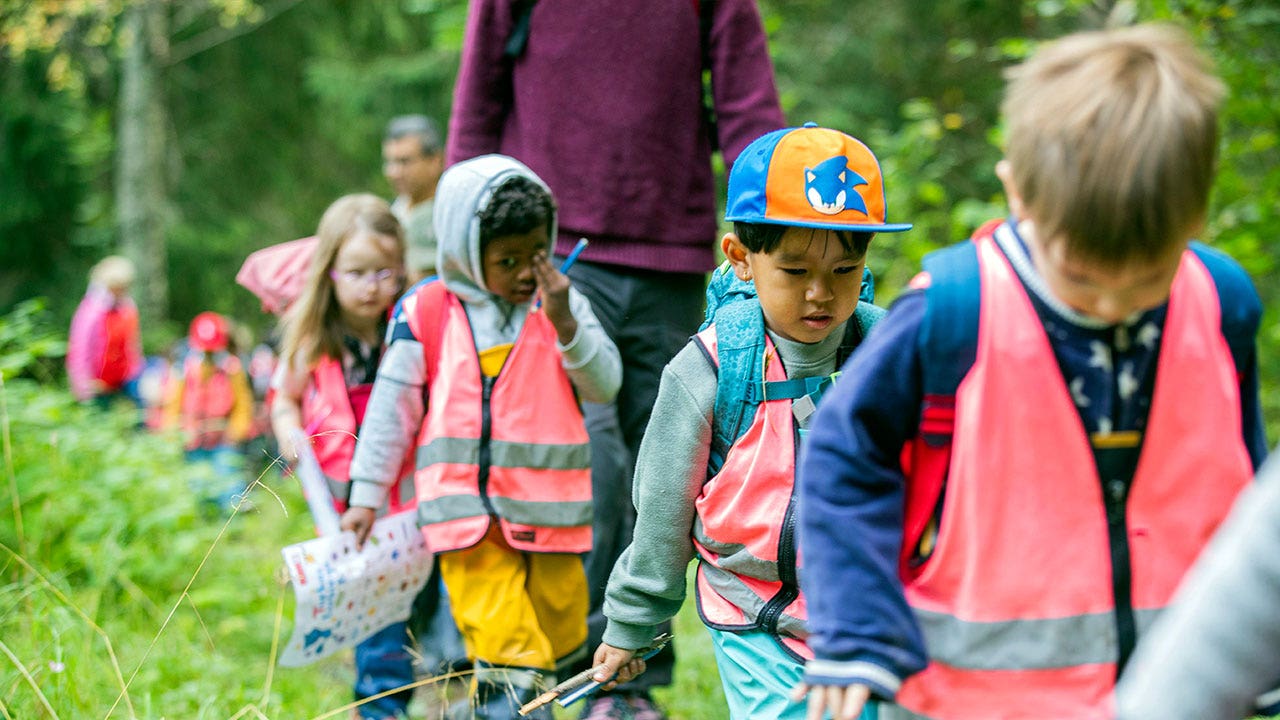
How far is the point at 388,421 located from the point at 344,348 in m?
0.66

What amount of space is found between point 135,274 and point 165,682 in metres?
12.1

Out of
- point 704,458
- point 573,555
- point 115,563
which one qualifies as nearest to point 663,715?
point 573,555

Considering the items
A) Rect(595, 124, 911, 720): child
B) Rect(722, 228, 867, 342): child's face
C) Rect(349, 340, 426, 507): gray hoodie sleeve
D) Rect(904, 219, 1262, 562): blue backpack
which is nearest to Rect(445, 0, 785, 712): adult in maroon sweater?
Rect(349, 340, 426, 507): gray hoodie sleeve

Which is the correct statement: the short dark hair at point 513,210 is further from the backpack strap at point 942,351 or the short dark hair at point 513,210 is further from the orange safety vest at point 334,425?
the backpack strap at point 942,351

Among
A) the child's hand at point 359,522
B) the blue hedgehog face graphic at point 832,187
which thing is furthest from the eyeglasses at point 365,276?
the blue hedgehog face graphic at point 832,187

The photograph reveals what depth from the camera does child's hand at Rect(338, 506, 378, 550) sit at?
11.8 feet

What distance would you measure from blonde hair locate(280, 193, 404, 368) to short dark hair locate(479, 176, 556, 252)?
2.97 feet

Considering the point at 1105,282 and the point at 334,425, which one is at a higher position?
the point at 1105,282

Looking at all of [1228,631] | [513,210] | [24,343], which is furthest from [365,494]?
[24,343]

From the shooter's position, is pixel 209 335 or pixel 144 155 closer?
pixel 209 335

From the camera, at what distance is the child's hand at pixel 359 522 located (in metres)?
3.61

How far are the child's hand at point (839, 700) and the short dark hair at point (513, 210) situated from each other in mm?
2014

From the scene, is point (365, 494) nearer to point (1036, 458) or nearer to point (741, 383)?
point (741, 383)

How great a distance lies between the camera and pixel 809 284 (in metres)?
2.41
